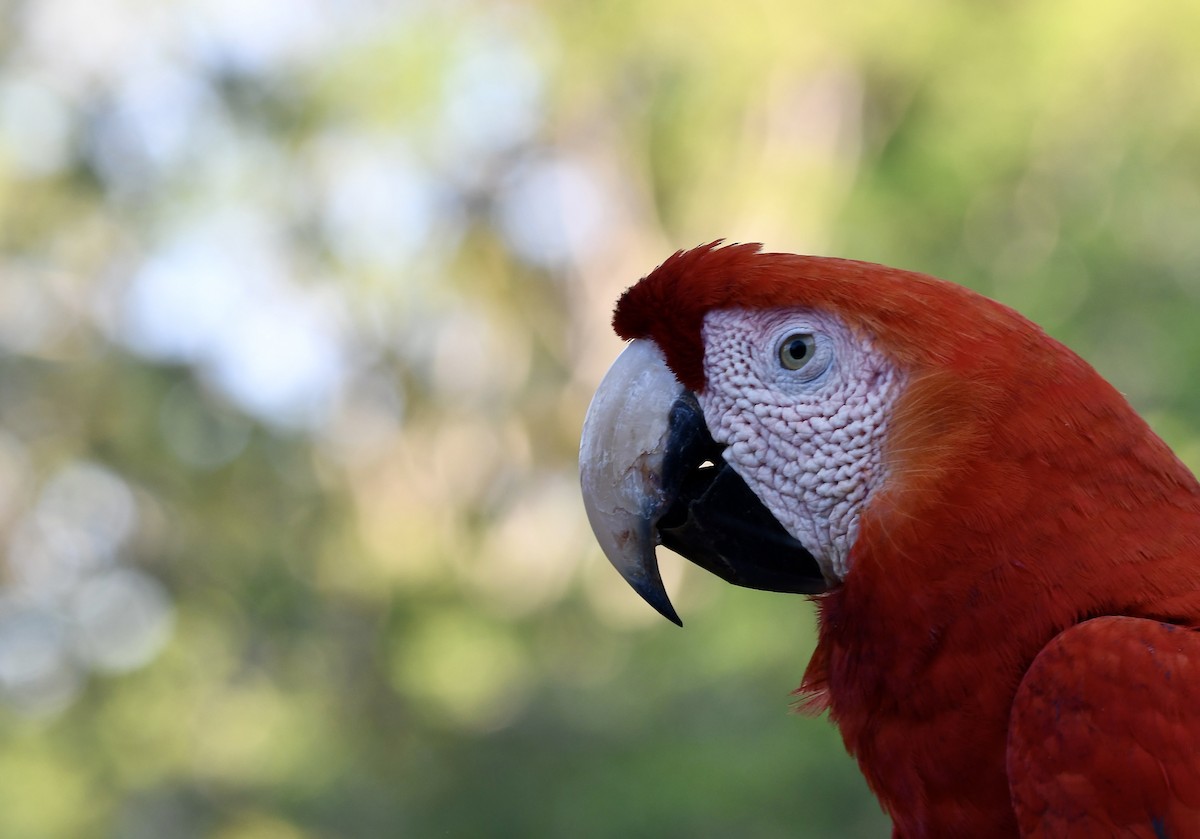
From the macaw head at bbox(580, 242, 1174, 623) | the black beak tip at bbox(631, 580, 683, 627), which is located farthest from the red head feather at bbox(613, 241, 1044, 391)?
the black beak tip at bbox(631, 580, 683, 627)

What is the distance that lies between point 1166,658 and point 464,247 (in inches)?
215

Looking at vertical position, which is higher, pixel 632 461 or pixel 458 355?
pixel 458 355

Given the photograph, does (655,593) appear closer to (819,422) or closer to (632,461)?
(632,461)

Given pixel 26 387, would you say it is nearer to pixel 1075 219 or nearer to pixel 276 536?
pixel 276 536

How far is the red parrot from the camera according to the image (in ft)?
2.72

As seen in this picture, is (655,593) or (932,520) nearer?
(932,520)

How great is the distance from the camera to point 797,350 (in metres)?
1.02

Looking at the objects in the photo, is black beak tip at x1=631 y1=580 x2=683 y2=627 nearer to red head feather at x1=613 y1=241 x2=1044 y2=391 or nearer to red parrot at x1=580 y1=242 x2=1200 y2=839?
red parrot at x1=580 y1=242 x2=1200 y2=839

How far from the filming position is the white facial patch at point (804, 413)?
0.99 metres

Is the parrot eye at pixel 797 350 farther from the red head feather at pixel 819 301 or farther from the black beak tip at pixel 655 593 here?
the black beak tip at pixel 655 593

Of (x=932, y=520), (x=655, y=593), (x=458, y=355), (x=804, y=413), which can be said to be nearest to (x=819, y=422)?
(x=804, y=413)

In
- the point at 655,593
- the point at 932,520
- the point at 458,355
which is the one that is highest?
the point at 458,355

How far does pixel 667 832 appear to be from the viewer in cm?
275

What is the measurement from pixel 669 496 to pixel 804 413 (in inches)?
6.0
